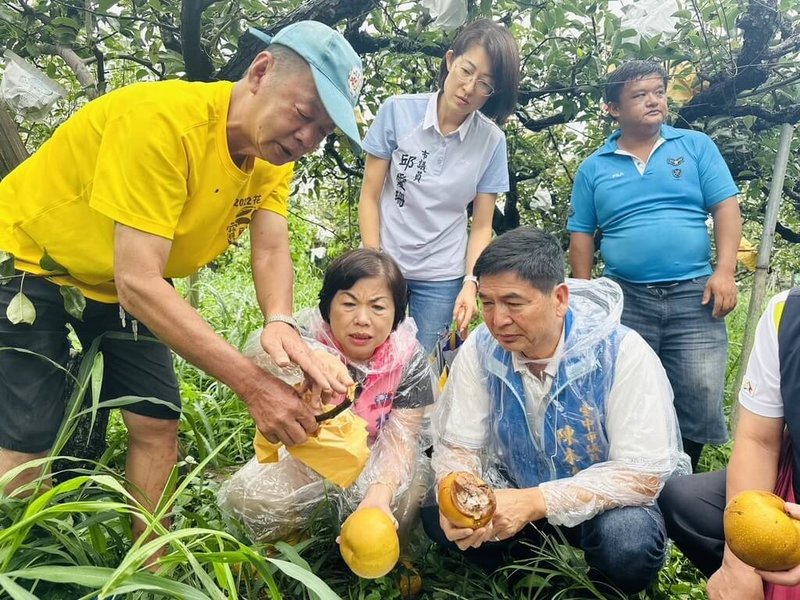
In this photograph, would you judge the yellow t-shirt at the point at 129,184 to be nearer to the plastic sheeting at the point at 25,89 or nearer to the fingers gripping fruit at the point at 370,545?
the plastic sheeting at the point at 25,89

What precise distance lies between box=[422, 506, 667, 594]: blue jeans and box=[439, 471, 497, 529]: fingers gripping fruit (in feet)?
0.98

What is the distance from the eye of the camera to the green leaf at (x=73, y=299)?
171 cm

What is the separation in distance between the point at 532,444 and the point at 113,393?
4.44 feet

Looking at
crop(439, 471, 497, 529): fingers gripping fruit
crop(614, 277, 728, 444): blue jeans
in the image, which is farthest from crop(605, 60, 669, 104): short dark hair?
crop(439, 471, 497, 529): fingers gripping fruit

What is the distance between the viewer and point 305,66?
60.1 inches

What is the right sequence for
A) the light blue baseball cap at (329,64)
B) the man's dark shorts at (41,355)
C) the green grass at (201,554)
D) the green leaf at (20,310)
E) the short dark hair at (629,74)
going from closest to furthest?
1. the green grass at (201,554)
2. the light blue baseball cap at (329,64)
3. the green leaf at (20,310)
4. the man's dark shorts at (41,355)
5. the short dark hair at (629,74)

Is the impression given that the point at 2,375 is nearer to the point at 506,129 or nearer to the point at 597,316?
the point at 597,316

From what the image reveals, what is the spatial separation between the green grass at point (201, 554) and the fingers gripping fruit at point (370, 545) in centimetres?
13

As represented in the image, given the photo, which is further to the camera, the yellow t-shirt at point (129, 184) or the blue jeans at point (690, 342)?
the blue jeans at point (690, 342)

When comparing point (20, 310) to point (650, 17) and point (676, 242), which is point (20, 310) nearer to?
point (676, 242)

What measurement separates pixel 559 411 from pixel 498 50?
1.34 metres

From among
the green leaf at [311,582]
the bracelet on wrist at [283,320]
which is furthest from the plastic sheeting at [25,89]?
the green leaf at [311,582]

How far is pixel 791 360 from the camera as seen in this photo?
1.53 metres

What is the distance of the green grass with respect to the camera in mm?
1276
